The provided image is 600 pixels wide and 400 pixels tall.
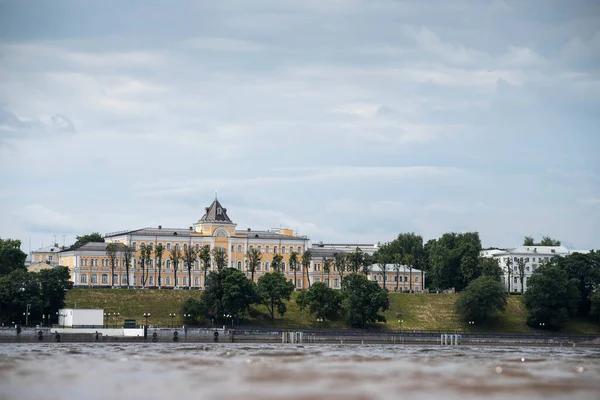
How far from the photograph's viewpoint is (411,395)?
69000 millimetres

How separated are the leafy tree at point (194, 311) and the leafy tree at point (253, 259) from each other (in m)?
31.0

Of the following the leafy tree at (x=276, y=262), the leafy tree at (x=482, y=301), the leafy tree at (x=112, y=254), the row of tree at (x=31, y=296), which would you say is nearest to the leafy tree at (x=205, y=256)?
the leafy tree at (x=276, y=262)

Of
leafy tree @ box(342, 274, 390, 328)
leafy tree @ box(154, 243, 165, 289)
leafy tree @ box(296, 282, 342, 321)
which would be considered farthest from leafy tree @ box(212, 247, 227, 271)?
leafy tree @ box(342, 274, 390, 328)

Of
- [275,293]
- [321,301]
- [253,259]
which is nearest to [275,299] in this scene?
[275,293]

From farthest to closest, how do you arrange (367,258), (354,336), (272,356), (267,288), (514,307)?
(367,258) < (514,307) < (267,288) < (354,336) < (272,356)

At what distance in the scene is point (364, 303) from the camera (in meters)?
157

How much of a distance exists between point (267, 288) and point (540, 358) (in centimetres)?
6013

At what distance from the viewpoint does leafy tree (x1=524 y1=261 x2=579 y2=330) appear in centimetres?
16162

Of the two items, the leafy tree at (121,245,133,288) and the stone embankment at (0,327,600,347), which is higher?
the leafy tree at (121,245,133,288)

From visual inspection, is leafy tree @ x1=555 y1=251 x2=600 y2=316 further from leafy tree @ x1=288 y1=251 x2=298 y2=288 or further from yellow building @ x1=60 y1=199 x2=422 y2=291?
yellow building @ x1=60 y1=199 x2=422 y2=291

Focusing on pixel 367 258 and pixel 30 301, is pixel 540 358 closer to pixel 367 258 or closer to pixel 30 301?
pixel 30 301

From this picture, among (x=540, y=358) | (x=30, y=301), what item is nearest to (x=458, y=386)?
(x=540, y=358)

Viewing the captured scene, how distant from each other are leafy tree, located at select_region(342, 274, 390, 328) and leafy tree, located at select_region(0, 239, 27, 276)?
51.5 meters

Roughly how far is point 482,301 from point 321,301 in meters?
22.9
